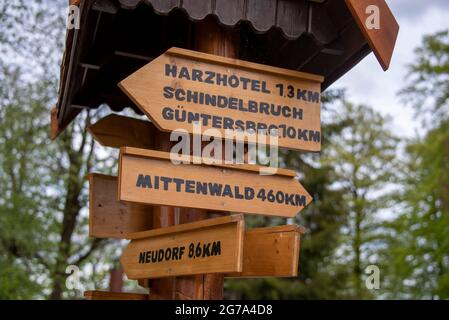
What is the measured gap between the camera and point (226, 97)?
10.9 ft

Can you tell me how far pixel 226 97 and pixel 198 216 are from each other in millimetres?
762

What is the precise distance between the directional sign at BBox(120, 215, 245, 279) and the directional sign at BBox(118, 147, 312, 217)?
16 cm

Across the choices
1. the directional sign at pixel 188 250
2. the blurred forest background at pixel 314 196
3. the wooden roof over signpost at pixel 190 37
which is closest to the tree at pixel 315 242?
the blurred forest background at pixel 314 196

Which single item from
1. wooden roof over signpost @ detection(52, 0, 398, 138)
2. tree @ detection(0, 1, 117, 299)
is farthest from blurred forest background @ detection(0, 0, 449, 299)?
wooden roof over signpost @ detection(52, 0, 398, 138)

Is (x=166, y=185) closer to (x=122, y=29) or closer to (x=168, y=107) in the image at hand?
(x=168, y=107)

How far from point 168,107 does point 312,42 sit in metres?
1.27

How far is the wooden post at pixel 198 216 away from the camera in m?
3.37

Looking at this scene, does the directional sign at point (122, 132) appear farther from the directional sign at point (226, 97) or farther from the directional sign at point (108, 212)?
the directional sign at point (226, 97)

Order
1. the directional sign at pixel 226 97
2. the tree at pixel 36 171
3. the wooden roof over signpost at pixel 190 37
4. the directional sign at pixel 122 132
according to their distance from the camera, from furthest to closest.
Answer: the tree at pixel 36 171 < the directional sign at pixel 122 132 < the wooden roof over signpost at pixel 190 37 < the directional sign at pixel 226 97

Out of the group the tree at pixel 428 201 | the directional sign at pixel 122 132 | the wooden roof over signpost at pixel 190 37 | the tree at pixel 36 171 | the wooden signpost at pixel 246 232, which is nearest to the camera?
the wooden signpost at pixel 246 232

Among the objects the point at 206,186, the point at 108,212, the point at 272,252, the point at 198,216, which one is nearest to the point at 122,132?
the point at 108,212

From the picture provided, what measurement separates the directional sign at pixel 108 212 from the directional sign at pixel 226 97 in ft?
3.34

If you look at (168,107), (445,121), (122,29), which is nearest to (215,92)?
(168,107)

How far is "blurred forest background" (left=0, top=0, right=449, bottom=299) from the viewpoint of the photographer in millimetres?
10383
